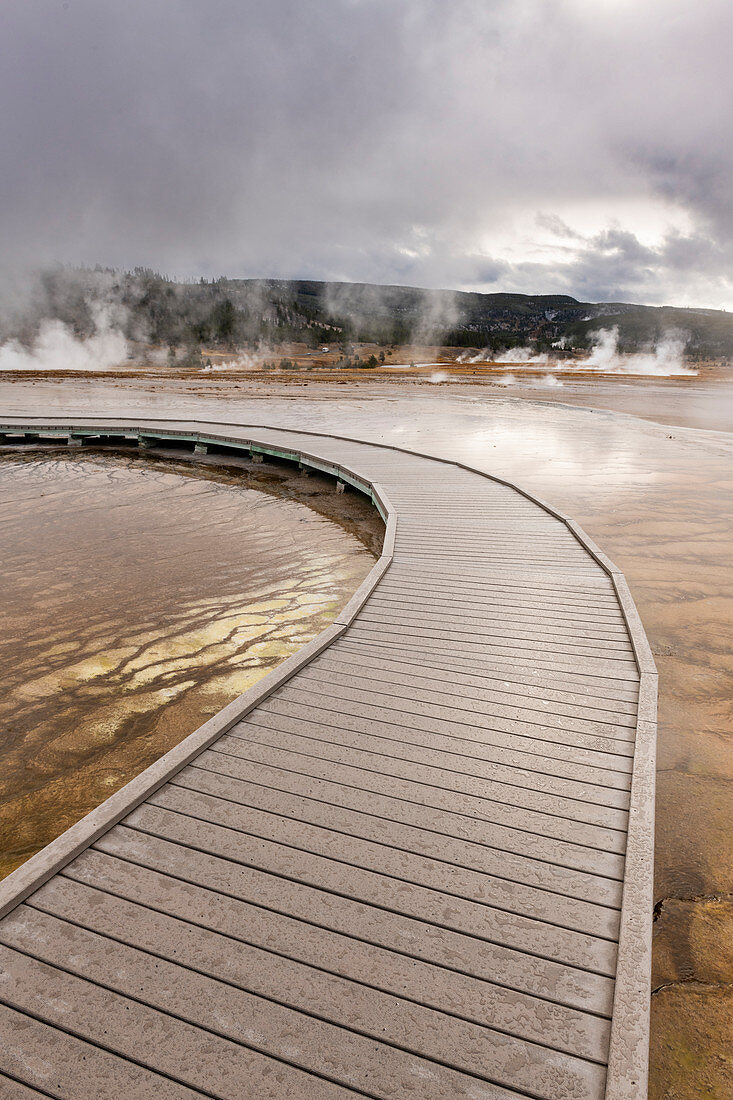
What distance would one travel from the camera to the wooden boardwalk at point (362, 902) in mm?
1559

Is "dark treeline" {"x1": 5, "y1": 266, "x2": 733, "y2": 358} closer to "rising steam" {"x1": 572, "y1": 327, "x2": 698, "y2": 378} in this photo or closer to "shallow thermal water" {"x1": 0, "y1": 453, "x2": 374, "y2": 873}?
"rising steam" {"x1": 572, "y1": 327, "x2": 698, "y2": 378}

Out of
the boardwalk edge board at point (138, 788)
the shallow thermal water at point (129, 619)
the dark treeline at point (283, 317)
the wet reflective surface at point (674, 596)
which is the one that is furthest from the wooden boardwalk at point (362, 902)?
the dark treeline at point (283, 317)

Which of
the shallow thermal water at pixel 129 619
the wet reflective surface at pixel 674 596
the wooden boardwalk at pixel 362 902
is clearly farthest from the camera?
the shallow thermal water at pixel 129 619

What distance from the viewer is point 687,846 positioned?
2.93 meters

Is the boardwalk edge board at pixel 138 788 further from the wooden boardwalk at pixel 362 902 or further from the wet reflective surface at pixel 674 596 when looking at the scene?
the wet reflective surface at pixel 674 596

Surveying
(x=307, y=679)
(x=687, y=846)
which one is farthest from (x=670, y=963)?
(x=307, y=679)

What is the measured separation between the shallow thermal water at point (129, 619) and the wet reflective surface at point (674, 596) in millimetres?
2929

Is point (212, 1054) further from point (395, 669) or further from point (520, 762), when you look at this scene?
point (395, 669)

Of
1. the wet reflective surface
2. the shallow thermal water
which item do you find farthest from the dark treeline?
the shallow thermal water

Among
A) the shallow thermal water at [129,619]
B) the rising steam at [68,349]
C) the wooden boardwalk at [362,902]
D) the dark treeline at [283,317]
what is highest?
the dark treeline at [283,317]

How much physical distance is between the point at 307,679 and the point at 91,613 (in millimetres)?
3310

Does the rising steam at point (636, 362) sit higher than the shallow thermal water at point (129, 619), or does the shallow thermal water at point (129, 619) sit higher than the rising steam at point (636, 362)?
the rising steam at point (636, 362)

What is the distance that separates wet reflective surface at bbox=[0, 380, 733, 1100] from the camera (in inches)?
87.4

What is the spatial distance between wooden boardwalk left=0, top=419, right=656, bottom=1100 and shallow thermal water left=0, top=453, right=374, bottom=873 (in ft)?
4.16
